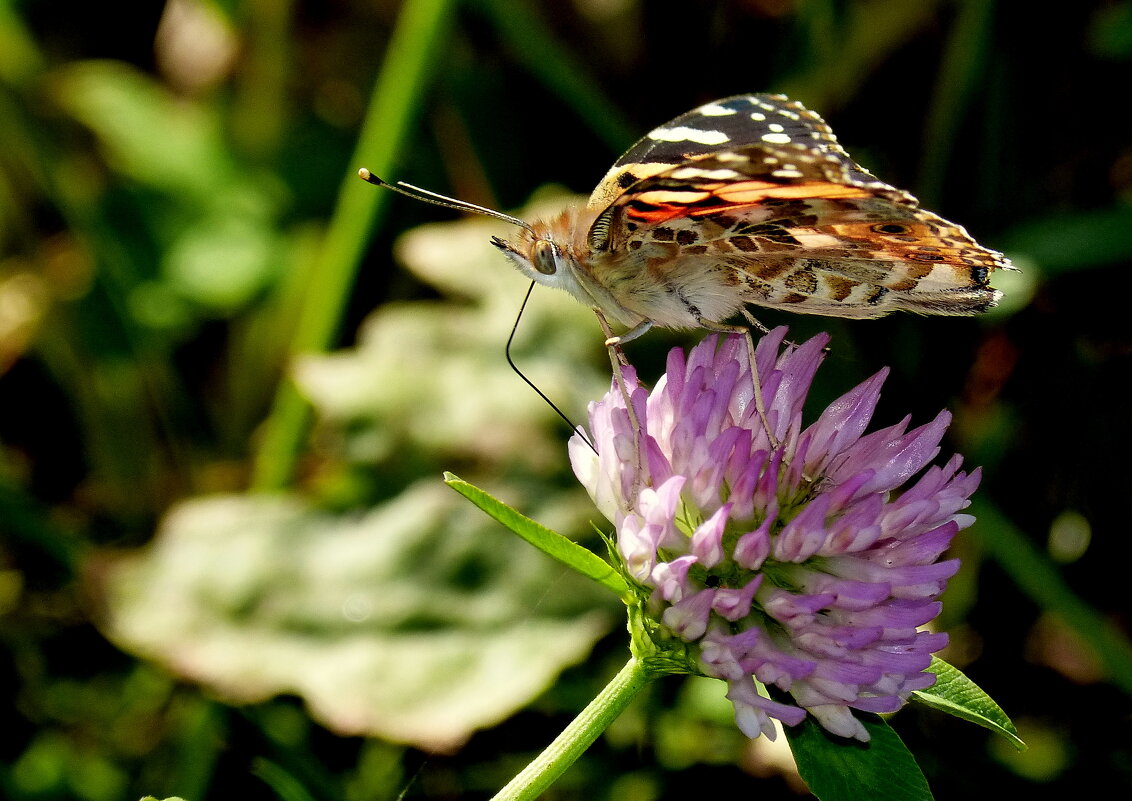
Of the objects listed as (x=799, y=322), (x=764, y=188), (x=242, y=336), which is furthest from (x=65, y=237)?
(x=764, y=188)

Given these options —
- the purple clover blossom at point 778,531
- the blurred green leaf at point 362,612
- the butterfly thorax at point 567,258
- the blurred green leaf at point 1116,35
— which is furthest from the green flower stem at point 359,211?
the blurred green leaf at point 1116,35

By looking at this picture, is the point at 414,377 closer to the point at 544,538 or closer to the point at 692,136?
the point at 692,136

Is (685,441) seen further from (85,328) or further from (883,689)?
(85,328)

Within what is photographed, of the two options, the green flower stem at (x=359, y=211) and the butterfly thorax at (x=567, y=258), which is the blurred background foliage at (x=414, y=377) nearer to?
the green flower stem at (x=359, y=211)

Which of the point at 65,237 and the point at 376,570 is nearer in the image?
the point at 376,570

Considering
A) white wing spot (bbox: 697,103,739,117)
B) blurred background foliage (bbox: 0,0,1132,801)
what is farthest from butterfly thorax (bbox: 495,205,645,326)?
blurred background foliage (bbox: 0,0,1132,801)

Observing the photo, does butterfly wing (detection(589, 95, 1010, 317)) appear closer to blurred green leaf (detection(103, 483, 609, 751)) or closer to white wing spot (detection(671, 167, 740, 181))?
white wing spot (detection(671, 167, 740, 181))

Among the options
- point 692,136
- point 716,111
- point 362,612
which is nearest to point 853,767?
point 692,136
